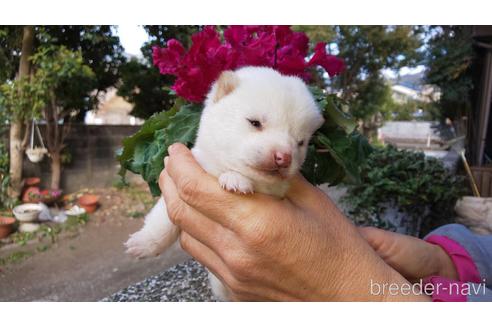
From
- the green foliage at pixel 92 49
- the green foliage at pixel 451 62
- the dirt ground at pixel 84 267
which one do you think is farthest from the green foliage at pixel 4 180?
the green foliage at pixel 451 62

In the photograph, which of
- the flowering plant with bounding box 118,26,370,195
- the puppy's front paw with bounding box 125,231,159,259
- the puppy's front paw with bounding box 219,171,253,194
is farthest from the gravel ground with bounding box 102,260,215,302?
the puppy's front paw with bounding box 219,171,253,194

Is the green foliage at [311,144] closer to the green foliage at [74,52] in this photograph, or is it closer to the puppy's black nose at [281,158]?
the puppy's black nose at [281,158]

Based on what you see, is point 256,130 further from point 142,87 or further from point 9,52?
point 142,87

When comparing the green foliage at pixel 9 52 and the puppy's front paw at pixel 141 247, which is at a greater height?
the green foliage at pixel 9 52

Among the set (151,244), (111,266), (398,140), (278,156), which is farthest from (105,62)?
(398,140)

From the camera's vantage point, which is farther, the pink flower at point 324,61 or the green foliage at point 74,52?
the green foliage at point 74,52

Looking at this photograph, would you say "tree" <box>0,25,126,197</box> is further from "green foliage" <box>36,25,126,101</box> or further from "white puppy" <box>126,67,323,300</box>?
"white puppy" <box>126,67,323,300</box>

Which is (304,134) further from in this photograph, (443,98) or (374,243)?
(443,98)
